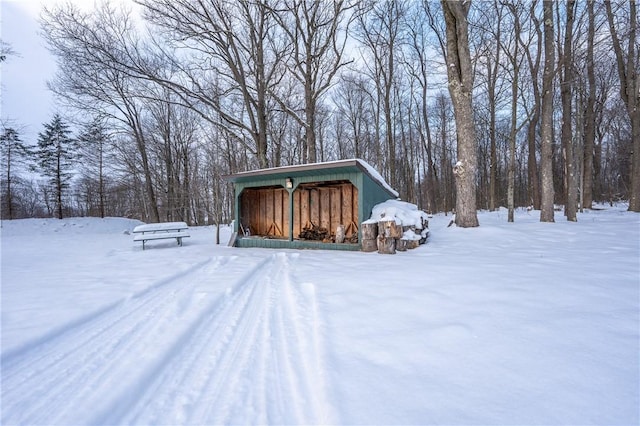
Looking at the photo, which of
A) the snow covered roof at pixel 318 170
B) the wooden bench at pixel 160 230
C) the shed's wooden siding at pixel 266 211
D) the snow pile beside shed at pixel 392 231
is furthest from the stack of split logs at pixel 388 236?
the wooden bench at pixel 160 230

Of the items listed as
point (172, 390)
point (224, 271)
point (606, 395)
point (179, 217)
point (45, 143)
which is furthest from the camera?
point (179, 217)

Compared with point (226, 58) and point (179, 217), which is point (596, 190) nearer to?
point (226, 58)

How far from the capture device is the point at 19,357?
5.89 feet

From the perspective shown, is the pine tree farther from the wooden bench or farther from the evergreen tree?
the wooden bench

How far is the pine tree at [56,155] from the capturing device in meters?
16.3

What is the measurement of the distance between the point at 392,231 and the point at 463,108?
4.17 m

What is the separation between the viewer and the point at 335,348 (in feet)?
5.82

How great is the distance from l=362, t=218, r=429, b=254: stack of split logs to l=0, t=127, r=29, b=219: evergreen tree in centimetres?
2294

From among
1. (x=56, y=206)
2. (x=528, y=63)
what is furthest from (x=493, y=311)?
(x=56, y=206)

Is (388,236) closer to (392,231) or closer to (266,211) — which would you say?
(392,231)

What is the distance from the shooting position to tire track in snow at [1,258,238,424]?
1315 mm

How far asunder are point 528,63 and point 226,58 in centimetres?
1305

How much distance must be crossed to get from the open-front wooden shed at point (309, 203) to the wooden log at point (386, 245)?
74cm

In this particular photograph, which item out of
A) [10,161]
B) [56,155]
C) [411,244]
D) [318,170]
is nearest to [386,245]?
[411,244]
